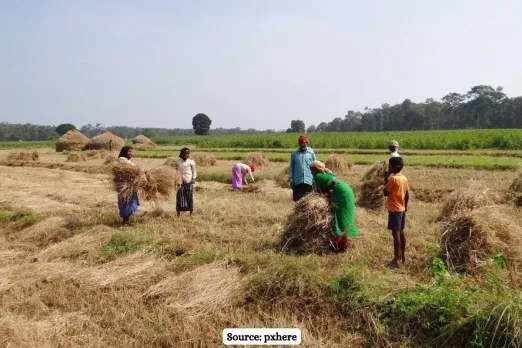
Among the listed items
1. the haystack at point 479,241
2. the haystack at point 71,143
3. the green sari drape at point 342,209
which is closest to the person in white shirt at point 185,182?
the green sari drape at point 342,209

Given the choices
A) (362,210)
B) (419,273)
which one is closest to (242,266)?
(419,273)

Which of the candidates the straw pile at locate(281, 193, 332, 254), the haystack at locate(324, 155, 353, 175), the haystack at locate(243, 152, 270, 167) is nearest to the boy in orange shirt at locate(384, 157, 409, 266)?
the straw pile at locate(281, 193, 332, 254)

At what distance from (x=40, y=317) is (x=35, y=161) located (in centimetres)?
2191

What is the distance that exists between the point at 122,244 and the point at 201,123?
279ft

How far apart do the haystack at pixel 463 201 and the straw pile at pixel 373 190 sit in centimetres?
170

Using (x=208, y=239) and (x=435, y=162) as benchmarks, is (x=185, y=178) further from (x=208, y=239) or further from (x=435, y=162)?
(x=435, y=162)

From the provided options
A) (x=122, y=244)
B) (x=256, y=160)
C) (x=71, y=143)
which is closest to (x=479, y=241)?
(x=122, y=244)

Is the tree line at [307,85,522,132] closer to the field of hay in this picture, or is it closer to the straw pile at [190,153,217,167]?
the straw pile at [190,153,217,167]

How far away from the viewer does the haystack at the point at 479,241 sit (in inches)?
199

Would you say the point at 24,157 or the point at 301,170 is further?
the point at 24,157

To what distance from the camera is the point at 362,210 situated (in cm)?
856

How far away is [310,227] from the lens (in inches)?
235

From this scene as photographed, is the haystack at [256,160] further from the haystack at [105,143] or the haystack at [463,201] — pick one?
the haystack at [105,143]

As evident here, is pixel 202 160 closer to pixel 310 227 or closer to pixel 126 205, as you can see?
pixel 126 205
